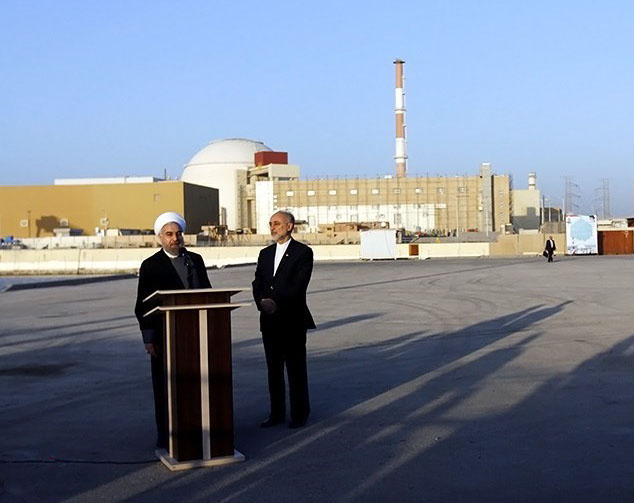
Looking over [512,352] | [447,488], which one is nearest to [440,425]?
[447,488]

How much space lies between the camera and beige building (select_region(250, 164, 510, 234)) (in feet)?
365

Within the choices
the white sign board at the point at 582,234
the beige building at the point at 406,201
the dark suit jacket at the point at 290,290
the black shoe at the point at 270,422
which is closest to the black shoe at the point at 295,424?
the black shoe at the point at 270,422

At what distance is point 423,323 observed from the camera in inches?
709

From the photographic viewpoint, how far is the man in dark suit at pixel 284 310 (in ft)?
28.5

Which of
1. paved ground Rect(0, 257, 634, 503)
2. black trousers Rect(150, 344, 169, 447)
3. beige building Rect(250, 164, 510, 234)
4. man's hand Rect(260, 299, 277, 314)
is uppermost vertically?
beige building Rect(250, 164, 510, 234)

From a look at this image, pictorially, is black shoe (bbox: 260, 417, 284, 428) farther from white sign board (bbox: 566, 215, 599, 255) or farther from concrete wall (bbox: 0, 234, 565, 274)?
white sign board (bbox: 566, 215, 599, 255)

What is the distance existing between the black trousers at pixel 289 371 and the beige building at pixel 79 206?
100917 millimetres

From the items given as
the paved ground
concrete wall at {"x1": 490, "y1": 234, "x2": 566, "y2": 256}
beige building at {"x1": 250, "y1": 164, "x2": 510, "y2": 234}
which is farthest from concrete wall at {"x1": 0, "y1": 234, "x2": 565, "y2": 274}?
the paved ground

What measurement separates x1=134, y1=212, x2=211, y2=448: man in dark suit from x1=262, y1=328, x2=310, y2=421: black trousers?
47.1 inches

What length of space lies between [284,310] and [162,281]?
142 cm

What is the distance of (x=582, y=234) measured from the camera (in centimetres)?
6034

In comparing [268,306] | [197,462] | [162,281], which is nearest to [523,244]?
[268,306]

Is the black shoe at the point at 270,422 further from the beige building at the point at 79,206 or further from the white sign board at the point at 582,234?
the beige building at the point at 79,206

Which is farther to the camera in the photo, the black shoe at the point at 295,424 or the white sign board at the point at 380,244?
the white sign board at the point at 380,244
